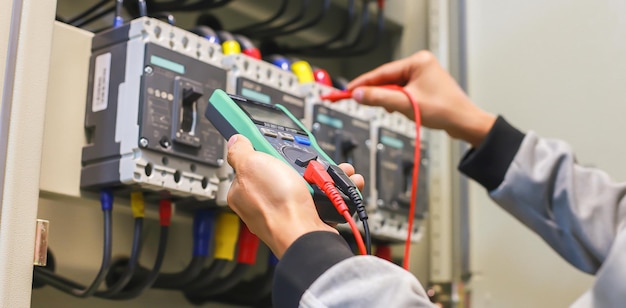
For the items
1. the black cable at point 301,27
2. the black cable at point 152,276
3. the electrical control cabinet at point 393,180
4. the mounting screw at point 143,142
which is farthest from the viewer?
the black cable at point 301,27

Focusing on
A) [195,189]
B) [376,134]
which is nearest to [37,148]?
[195,189]

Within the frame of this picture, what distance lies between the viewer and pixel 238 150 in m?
0.74

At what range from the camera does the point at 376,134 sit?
1.31 metres

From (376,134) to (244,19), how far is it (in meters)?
0.39

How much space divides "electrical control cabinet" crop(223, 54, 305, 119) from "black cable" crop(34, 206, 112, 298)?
0.85 feet

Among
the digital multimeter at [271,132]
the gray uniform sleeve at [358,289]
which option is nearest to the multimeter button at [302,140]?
the digital multimeter at [271,132]

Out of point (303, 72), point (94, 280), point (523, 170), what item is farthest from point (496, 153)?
point (94, 280)

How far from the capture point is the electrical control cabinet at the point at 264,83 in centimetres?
108

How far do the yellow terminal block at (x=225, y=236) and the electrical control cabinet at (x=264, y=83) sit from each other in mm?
184

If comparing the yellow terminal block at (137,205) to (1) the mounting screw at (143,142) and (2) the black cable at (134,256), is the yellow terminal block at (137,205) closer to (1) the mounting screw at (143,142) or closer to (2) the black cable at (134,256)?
(2) the black cable at (134,256)

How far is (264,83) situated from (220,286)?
33 cm

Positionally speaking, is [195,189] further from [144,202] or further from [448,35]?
[448,35]

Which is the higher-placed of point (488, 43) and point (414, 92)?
point (488, 43)

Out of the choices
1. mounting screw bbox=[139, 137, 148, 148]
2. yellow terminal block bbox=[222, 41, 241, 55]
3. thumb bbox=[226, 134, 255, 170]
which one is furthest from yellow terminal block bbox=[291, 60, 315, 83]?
thumb bbox=[226, 134, 255, 170]
